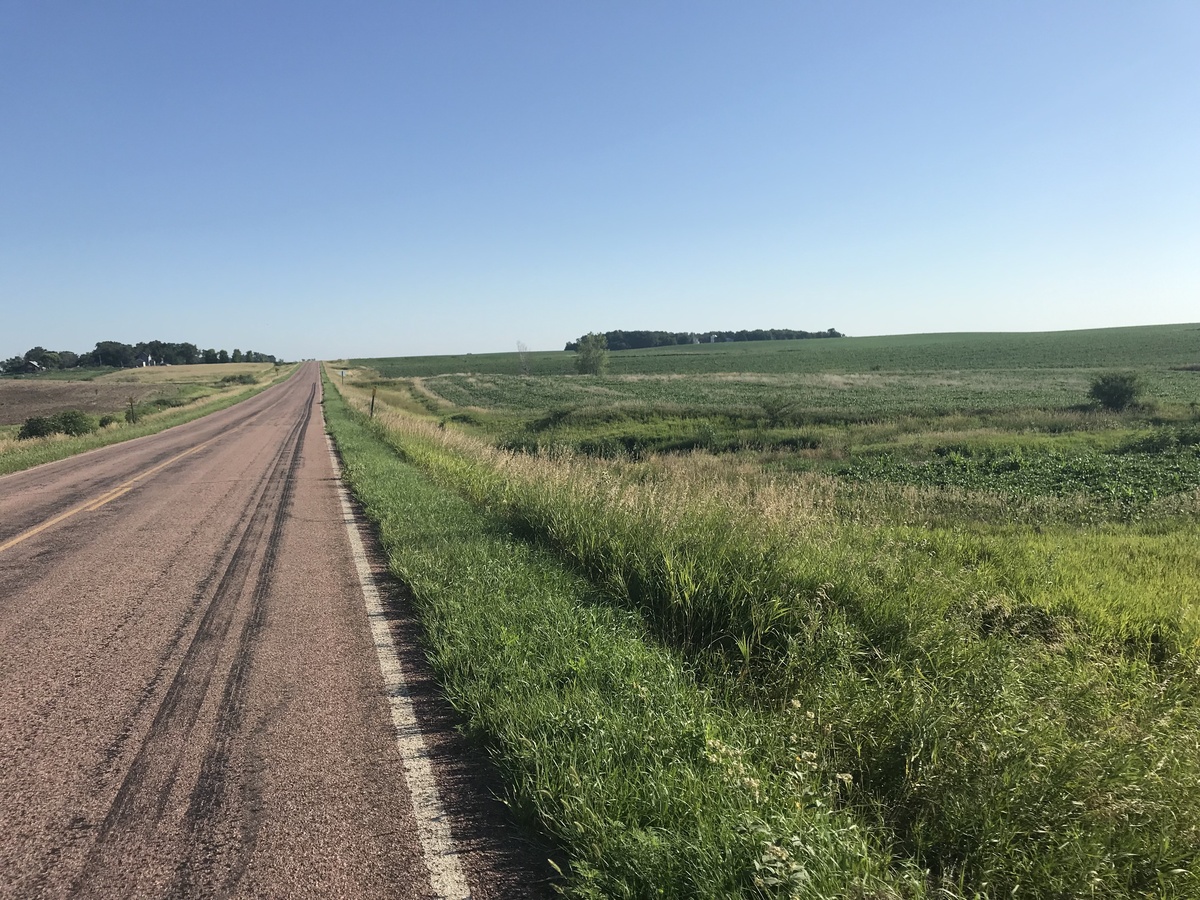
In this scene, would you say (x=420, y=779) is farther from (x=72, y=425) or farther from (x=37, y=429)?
(x=72, y=425)

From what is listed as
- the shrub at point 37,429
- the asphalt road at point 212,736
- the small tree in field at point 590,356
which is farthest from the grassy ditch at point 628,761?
the small tree in field at point 590,356

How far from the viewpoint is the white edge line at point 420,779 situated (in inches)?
102

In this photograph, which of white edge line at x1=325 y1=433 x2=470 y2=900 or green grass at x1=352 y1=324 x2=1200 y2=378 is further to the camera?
green grass at x1=352 y1=324 x2=1200 y2=378

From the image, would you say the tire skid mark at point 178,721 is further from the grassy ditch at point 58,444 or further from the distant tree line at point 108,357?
the distant tree line at point 108,357

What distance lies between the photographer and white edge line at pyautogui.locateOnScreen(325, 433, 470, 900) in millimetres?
2580

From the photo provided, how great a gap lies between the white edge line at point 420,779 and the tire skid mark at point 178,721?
907 millimetres

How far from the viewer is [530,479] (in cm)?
983

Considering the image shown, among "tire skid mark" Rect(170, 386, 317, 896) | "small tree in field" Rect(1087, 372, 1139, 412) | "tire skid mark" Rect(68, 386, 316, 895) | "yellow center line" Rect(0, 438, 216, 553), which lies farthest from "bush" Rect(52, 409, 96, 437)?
"small tree in field" Rect(1087, 372, 1139, 412)

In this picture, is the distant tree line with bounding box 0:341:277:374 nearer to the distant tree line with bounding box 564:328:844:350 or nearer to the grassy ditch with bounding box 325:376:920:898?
the distant tree line with bounding box 564:328:844:350

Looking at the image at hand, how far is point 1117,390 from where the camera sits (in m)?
31.1

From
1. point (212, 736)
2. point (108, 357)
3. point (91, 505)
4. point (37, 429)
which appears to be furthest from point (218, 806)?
point (108, 357)

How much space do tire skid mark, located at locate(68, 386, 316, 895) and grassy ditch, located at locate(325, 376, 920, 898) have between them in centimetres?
141

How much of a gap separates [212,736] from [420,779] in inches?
52.2

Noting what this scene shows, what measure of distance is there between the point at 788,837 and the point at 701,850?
1.11ft
